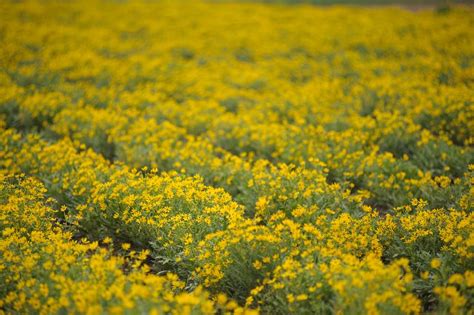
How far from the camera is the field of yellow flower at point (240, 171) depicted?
361 centimetres

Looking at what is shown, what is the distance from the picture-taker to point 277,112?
815cm

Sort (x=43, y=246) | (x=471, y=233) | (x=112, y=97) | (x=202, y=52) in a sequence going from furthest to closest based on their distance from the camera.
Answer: (x=202, y=52)
(x=112, y=97)
(x=43, y=246)
(x=471, y=233)

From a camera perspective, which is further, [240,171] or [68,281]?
[240,171]

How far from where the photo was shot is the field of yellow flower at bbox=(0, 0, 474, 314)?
142 inches

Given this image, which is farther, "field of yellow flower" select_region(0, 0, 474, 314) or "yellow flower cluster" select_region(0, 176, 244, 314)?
"field of yellow flower" select_region(0, 0, 474, 314)

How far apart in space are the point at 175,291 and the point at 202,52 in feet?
31.5

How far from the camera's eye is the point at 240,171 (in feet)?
19.0

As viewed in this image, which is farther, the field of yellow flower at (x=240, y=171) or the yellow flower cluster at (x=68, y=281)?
the field of yellow flower at (x=240, y=171)

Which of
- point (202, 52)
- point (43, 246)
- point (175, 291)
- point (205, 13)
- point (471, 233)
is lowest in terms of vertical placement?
point (175, 291)

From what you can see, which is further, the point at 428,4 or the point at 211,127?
the point at 428,4

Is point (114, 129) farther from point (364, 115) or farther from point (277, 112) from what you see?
point (364, 115)

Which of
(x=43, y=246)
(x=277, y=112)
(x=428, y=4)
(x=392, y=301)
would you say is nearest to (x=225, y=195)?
(x=43, y=246)

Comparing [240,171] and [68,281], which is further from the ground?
[240,171]

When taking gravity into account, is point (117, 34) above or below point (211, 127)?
above
